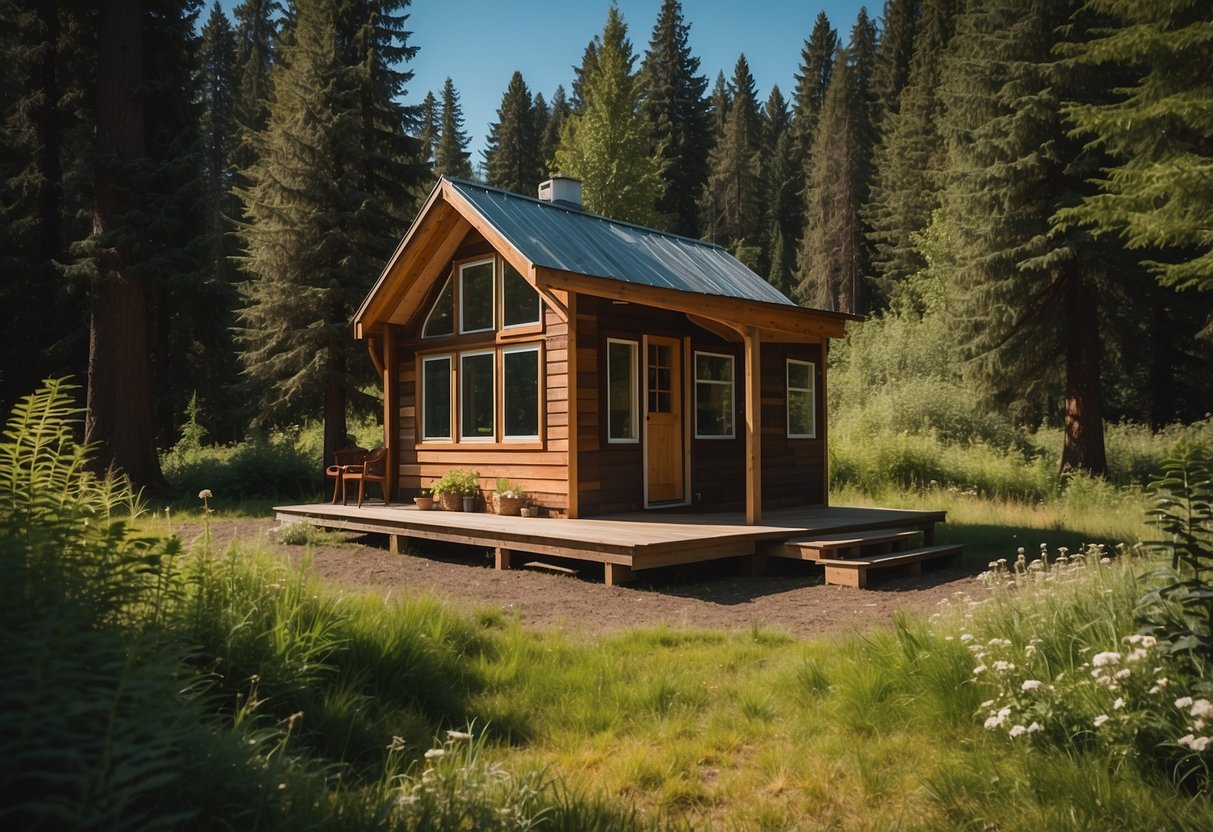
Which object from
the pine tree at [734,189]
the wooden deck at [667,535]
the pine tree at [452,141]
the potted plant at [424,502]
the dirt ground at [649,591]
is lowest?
the dirt ground at [649,591]

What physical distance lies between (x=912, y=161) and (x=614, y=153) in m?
13.2

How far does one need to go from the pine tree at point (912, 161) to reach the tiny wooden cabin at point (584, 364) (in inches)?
875

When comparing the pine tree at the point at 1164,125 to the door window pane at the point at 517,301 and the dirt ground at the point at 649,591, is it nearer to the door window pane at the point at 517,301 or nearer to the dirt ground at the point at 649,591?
the dirt ground at the point at 649,591

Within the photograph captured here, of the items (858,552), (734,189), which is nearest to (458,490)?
(858,552)

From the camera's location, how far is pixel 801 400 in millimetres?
13523

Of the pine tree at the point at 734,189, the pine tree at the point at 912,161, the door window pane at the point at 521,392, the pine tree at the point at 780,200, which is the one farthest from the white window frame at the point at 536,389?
the pine tree at the point at 734,189

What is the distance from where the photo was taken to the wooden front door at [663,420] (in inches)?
444

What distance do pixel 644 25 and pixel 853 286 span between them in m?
18.3

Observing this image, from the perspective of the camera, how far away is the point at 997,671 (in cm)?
384

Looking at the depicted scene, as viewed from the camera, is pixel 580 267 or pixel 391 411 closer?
pixel 580 267

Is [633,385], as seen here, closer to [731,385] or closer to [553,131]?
[731,385]

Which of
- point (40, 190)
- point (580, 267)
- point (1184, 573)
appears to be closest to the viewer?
point (1184, 573)

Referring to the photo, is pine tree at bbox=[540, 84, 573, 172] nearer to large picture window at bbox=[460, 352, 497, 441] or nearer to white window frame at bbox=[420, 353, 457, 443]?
white window frame at bbox=[420, 353, 457, 443]

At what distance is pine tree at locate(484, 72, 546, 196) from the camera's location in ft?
144
